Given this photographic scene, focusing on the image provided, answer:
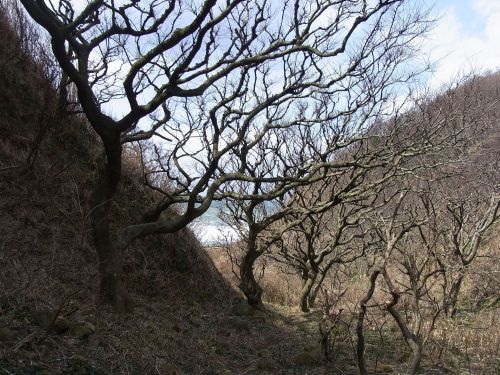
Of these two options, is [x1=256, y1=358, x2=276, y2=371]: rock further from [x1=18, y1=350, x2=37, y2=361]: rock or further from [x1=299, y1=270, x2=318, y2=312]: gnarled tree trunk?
[x1=299, y1=270, x2=318, y2=312]: gnarled tree trunk

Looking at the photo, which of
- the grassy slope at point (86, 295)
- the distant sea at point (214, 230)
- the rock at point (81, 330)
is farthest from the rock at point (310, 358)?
the distant sea at point (214, 230)

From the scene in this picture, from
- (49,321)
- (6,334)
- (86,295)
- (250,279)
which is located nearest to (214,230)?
(250,279)

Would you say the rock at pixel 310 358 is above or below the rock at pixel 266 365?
above

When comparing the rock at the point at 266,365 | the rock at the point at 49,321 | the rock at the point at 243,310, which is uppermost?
the rock at the point at 243,310

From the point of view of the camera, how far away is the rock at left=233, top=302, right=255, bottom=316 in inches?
340

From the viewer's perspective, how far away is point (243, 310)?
8.68 m

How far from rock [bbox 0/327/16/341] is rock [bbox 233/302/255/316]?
5571 mm

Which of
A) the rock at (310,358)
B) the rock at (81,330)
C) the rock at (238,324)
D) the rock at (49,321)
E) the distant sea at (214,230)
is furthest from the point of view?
A: the distant sea at (214,230)

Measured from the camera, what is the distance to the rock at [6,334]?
340 centimetres

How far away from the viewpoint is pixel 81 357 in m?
3.71

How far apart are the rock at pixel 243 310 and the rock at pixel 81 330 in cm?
453

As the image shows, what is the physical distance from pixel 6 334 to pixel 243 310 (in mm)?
5670

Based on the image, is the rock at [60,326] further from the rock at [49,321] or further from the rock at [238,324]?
the rock at [238,324]

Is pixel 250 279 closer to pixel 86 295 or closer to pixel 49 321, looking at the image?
pixel 86 295
